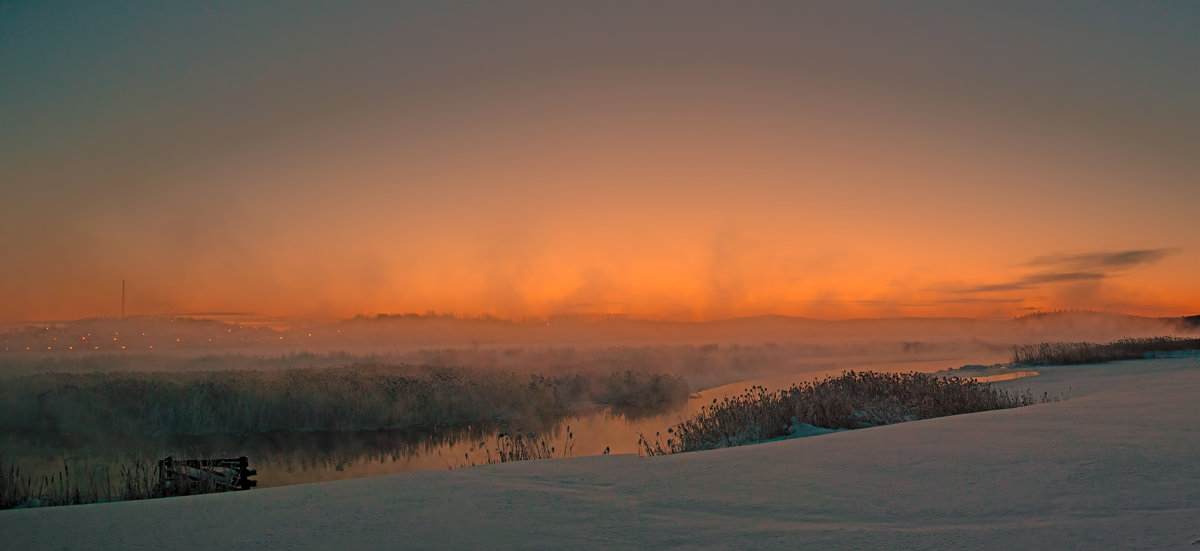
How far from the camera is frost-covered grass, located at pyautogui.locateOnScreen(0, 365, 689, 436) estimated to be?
21375 mm

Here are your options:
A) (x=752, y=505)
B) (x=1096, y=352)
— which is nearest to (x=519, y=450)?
(x=752, y=505)

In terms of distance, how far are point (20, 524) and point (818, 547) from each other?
19.2ft

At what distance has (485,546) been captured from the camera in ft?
13.8

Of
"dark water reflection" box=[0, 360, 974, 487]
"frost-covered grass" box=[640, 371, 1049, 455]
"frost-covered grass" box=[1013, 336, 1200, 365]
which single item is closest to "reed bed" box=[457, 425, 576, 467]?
"dark water reflection" box=[0, 360, 974, 487]

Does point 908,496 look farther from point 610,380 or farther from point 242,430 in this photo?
point 610,380

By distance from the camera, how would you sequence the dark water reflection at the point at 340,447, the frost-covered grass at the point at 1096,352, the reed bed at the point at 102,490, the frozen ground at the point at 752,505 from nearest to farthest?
the frozen ground at the point at 752,505
the reed bed at the point at 102,490
the dark water reflection at the point at 340,447
the frost-covered grass at the point at 1096,352

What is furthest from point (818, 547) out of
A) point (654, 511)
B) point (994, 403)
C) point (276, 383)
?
point (276, 383)

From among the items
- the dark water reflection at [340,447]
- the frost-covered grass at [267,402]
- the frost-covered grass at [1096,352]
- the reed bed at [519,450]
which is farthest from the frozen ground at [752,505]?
the frost-covered grass at [1096,352]

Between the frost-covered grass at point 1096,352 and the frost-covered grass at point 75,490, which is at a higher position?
the frost-covered grass at point 1096,352

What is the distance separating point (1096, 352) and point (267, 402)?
32.3m

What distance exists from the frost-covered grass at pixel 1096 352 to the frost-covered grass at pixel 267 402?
16528mm

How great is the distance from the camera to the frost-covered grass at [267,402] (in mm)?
21375

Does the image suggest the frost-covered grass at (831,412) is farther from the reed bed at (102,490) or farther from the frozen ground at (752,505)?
the reed bed at (102,490)

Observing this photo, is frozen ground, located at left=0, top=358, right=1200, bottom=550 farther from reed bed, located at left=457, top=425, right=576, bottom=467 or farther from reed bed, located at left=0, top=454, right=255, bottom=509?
reed bed, located at left=457, top=425, right=576, bottom=467
